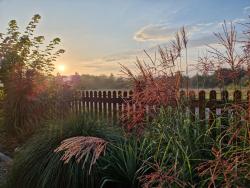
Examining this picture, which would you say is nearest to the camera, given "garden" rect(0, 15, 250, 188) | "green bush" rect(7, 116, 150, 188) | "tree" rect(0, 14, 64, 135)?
"garden" rect(0, 15, 250, 188)

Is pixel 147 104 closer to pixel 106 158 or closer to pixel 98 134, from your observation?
pixel 106 158

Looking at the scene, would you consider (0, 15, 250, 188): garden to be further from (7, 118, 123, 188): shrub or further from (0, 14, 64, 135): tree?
(0, 14, 64, 135): tree

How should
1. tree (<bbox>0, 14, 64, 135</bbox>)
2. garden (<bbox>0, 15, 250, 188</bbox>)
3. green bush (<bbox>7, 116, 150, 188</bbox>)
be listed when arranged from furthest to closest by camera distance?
tree (<bbox>0, 14, 64, 135</bbox>) < green bush (<bbox>7, 116, 150, 188</bbox>) < garden (<bbox>0, 15, 250, 188</bbox>)

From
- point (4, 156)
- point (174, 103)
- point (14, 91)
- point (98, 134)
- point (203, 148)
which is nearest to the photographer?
point (203, 148)

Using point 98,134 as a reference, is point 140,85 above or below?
above

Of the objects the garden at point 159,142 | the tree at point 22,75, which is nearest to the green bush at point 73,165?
the garden at point 159,142

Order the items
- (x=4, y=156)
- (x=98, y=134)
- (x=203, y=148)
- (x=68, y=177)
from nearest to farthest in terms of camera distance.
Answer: (x=203, y=148) → (x=68, y=177) → (x=98, y=134) → (x=4, y=156)

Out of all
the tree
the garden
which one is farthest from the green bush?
the tree

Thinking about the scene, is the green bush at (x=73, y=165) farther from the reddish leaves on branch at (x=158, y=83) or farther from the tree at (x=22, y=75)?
the tree at (x=22, y=75)

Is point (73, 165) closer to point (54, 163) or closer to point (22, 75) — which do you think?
point (54, 163)

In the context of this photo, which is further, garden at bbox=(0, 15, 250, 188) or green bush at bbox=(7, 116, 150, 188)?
green bush at bbox=(7, 116, 150, 188)

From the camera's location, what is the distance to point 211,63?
11.9 feet

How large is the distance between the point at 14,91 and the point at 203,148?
7.72 metres

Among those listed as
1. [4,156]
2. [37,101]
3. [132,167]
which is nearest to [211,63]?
[132,167]
